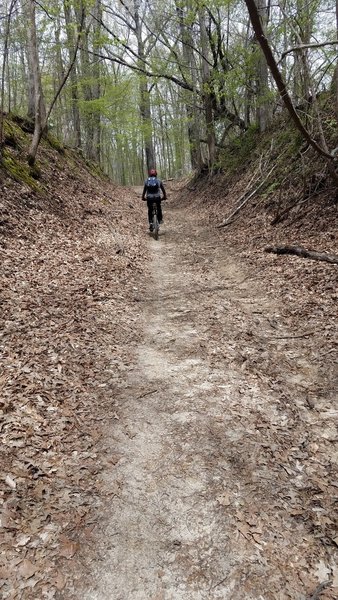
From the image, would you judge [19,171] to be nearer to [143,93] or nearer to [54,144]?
[54,144]

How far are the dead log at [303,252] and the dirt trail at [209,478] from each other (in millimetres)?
2071

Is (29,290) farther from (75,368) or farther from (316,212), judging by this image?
(316,212)

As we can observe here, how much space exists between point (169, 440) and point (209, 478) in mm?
566

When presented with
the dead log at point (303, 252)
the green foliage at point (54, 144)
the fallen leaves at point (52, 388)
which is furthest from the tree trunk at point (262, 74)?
the fallen leaves at point (52, 388)

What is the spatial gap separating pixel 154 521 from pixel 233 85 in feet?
55.0

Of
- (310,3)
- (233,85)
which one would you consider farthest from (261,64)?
(310,3)

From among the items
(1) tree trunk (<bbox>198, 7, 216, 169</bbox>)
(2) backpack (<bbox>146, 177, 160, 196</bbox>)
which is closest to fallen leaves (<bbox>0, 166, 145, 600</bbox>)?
(2) backpack (<bbox>146, 177, 160, 196</bbox>)

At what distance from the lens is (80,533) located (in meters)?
2.71

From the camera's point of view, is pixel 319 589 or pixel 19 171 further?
pixel 19 171

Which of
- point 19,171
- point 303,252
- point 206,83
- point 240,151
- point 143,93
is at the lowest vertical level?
point 303,252

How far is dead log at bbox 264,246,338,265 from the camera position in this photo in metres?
7.15

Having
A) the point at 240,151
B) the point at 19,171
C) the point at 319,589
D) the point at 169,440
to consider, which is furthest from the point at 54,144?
the point at 319,589

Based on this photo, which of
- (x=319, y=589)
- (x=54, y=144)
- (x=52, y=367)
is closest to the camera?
(x=319, y=589)

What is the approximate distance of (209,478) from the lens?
3.14 m
